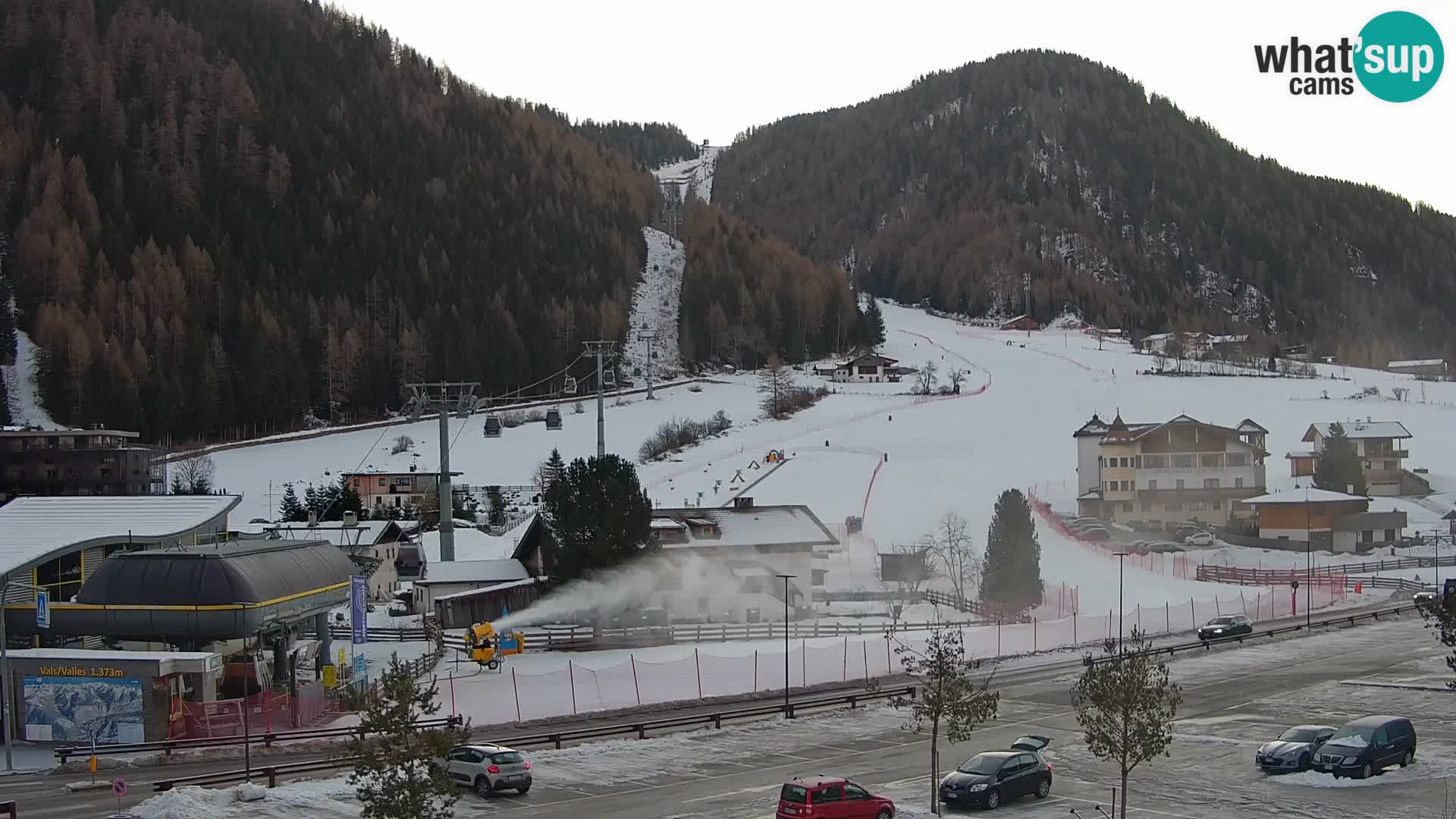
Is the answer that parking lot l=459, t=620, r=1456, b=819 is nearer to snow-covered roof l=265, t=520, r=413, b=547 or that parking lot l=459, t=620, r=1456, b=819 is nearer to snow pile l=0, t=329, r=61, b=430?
snow-covered roof l=265, t=520, r=413, b=547

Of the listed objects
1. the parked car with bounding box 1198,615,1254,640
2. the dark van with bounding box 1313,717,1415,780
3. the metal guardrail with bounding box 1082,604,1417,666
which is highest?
the dark van with bounding box 1313,717,1415,780

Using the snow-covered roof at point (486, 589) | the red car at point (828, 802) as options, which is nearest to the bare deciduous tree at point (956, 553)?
the snow-covered roof at point (486, 589)

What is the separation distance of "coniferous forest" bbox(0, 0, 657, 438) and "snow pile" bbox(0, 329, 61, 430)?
1801 mm

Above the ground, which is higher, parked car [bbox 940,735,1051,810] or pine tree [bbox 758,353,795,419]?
pine tree [bbox 758,353,795,419]

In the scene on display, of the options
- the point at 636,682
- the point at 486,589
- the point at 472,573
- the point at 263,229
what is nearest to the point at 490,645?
the point at 636,682

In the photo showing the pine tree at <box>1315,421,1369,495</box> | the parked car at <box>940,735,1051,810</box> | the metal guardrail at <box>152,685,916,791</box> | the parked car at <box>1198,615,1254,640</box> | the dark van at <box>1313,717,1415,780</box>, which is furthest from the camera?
the pine tree at <box>1315,421,1369,495</box>

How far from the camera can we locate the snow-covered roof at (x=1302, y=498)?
2827 inches

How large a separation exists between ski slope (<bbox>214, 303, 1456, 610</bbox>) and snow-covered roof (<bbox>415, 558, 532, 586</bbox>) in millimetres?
14202

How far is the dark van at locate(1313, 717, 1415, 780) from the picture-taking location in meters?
27.8

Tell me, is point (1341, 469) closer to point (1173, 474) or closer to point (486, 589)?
point (1173, 474)

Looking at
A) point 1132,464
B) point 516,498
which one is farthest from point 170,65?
point 1132,464

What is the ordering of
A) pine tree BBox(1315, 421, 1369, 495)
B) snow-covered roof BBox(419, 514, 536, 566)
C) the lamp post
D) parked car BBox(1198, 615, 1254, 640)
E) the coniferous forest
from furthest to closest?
the coniferous forest, pine tree BBox(1315, 421, 1369, 495), snow-covered roof BBox(419, 514, 536, 566), parked car BBox(1198, 615, 1254, 640), the lamp post

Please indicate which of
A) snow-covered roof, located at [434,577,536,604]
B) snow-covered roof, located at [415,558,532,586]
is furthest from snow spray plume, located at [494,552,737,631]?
snow-covered roof, located at [415,558,532,586]

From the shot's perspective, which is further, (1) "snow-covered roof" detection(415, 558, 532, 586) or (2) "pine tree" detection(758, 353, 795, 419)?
(2) "pine tree" detection(758, 353, 795, 419)
